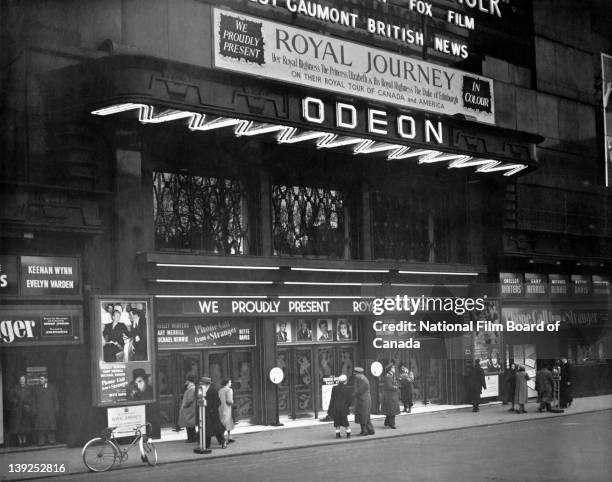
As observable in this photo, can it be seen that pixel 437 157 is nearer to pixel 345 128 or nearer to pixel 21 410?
pixel 345 128

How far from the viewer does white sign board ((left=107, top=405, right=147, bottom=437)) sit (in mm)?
17578

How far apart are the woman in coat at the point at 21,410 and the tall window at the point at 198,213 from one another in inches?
161

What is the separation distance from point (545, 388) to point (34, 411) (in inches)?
514

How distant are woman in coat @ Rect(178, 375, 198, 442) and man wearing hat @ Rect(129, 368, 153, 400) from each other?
31.5 inches

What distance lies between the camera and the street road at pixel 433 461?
11758 mm

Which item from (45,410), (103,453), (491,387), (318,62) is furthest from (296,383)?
(103,453)

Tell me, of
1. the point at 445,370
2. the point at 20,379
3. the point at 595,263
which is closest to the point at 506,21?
the point at 595,263

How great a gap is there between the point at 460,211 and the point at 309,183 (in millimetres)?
3626

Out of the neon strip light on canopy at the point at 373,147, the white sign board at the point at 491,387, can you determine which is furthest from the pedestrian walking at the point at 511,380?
the neon strip light on canopy at the point at 373,147

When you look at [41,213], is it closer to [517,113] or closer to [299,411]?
[299,411]

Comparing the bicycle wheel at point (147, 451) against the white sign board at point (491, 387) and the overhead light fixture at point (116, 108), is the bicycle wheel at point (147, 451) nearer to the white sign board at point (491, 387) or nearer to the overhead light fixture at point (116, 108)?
the overhead light fixture at point (116, 108)

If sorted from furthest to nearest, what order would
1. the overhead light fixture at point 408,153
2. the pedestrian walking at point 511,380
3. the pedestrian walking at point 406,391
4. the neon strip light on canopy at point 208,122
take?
the pedestrian walking at point 511,380, the pedestrian walking at point 406,391, the overhead light fixture at point 408,153, the neon strip light on canopy at point 208,122

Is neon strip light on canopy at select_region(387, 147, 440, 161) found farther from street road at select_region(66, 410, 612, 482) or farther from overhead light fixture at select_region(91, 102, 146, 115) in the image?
overhead light fixture at select_region(91, 102, 146, 115)

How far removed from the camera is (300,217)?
2138 centimetres
